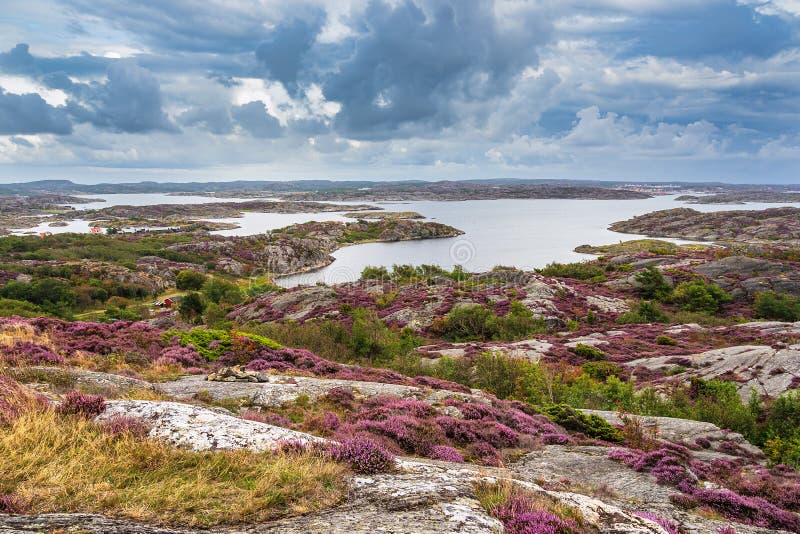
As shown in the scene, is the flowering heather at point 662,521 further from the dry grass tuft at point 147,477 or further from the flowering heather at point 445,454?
the dry grass tuft at point 147,477

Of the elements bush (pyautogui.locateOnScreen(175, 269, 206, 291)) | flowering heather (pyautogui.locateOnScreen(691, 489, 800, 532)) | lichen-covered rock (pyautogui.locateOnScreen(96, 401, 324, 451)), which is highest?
lichen-covered rock (pyautogui.locateOnScreen(96, 401, 324, 451))

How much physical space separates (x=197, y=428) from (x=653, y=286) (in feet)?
199

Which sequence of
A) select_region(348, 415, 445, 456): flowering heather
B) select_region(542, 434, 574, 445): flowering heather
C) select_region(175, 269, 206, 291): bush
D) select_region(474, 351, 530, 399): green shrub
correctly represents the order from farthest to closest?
select_region(175, 269, 206, 291): bush < select_region(474, 351, 530, 399): green shrub < select_region(542, 434, 574, 445): flowering heather < select_region(348, 415, 445, 456): flowering heather

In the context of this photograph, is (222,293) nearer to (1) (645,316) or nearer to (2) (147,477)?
(1) (645,316)

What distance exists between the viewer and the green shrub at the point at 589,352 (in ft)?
94.5

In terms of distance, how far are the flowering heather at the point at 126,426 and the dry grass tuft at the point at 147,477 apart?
0.31 feet

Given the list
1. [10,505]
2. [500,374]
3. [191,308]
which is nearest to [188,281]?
[191,308]

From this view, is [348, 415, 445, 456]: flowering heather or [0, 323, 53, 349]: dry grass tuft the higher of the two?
[0, 323, 53, 349]: dry grass tuft

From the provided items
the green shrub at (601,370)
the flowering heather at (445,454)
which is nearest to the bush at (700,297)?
the green shrub at (601,370)

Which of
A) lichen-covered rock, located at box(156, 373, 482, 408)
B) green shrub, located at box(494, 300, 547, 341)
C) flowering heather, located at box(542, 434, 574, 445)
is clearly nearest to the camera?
lichen-covered rock, located at box(156, 373, 482, 408)

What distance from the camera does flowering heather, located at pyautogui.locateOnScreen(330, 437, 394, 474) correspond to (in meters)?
6.65

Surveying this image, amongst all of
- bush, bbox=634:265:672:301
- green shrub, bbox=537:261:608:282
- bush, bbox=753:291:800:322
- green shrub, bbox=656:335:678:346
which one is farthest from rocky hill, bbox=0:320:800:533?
green shrub, bbox=537:261:608:282

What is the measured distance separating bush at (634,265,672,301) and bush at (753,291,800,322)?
30.9ft

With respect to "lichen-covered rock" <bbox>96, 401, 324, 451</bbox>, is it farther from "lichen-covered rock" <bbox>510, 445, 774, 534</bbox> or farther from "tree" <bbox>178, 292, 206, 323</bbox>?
"tree" <bbox>178, 292, 206, 323</bbox>
